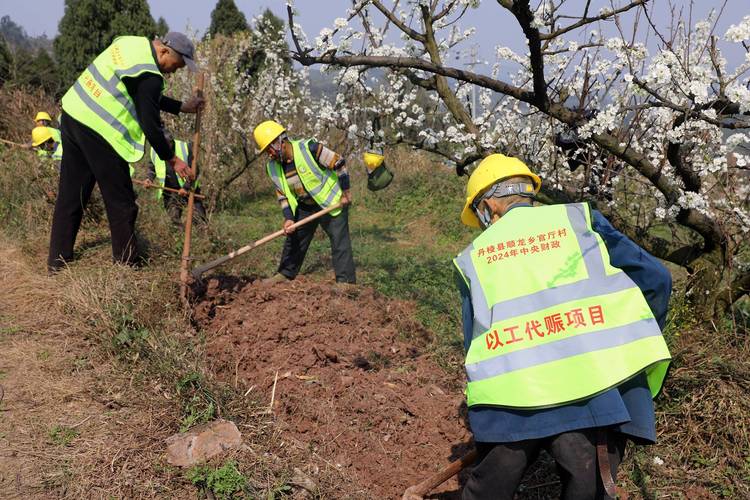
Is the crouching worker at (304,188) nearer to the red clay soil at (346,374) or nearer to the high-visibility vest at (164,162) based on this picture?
the red clay soil at (346,374)

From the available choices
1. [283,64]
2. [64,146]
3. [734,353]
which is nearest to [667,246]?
[734,353]

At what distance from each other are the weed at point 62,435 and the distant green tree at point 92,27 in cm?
1614

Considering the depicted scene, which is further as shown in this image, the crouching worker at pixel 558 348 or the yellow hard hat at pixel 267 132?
the yellow hard hat at pixel 267 132

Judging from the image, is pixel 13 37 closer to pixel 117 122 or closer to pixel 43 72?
pixel 43 72

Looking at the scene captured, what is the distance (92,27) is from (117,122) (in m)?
15.2

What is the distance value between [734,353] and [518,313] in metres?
2.17

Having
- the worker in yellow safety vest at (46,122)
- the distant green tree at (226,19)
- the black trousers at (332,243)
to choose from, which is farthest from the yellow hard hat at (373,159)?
the distant green tree at (226,19)

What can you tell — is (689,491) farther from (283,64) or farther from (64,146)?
(283,64)

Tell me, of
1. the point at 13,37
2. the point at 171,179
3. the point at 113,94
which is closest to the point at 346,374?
the point at 113,94

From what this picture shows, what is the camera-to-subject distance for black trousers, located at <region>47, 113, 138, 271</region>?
177 inches

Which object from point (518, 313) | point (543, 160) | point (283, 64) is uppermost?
point (283, 64)

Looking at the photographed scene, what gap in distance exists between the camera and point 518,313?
208cm

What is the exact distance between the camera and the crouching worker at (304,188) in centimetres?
516

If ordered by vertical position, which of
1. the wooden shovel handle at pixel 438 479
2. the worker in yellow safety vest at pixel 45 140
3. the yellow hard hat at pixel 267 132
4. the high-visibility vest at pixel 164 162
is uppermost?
the worker in yellow safety vest at pixel 45 140
